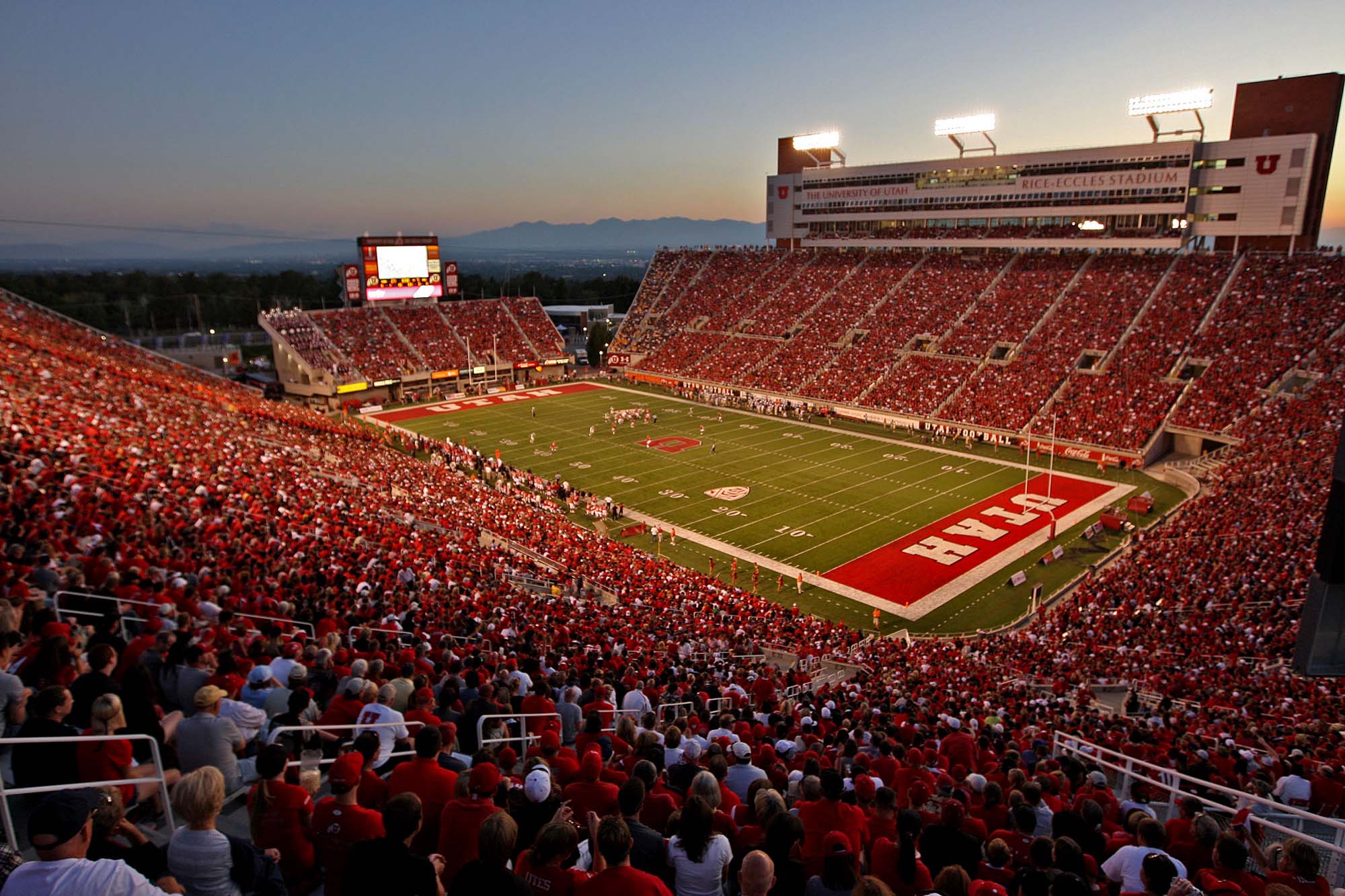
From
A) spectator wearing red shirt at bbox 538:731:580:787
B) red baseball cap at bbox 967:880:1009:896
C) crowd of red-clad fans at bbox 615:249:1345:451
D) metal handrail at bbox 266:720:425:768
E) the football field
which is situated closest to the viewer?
red baseball cap at bbox 967:880:1009:896

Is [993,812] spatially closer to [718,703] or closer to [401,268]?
[718,703]

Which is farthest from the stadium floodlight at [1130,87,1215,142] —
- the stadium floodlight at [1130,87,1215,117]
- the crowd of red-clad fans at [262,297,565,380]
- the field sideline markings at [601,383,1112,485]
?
the crowd of red-clad fans at [262,297,565,380]

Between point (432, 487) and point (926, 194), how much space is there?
4755 cm

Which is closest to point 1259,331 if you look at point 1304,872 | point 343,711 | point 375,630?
point 1304,872

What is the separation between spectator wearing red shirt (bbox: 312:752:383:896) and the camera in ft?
14.0

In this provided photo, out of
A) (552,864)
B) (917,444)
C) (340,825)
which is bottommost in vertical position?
(917,444)

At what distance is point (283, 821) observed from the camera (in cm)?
443

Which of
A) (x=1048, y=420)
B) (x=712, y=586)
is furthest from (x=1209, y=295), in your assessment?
(x=712, y=586)

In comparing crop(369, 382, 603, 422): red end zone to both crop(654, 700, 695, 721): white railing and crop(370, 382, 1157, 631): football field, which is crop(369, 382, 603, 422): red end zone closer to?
crop(370, 382, 1157, 631): football field

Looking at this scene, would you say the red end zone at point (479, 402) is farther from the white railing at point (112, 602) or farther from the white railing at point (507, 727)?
the white railing at point (507, 727)

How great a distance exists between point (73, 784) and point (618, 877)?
3.20 meters

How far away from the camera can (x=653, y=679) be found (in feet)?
37.7

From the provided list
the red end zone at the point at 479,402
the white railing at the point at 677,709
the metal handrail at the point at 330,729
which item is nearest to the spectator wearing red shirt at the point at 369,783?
the metal handrail at the point at 330,729

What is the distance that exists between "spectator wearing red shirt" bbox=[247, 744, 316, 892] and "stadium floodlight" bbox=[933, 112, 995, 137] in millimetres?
62727
